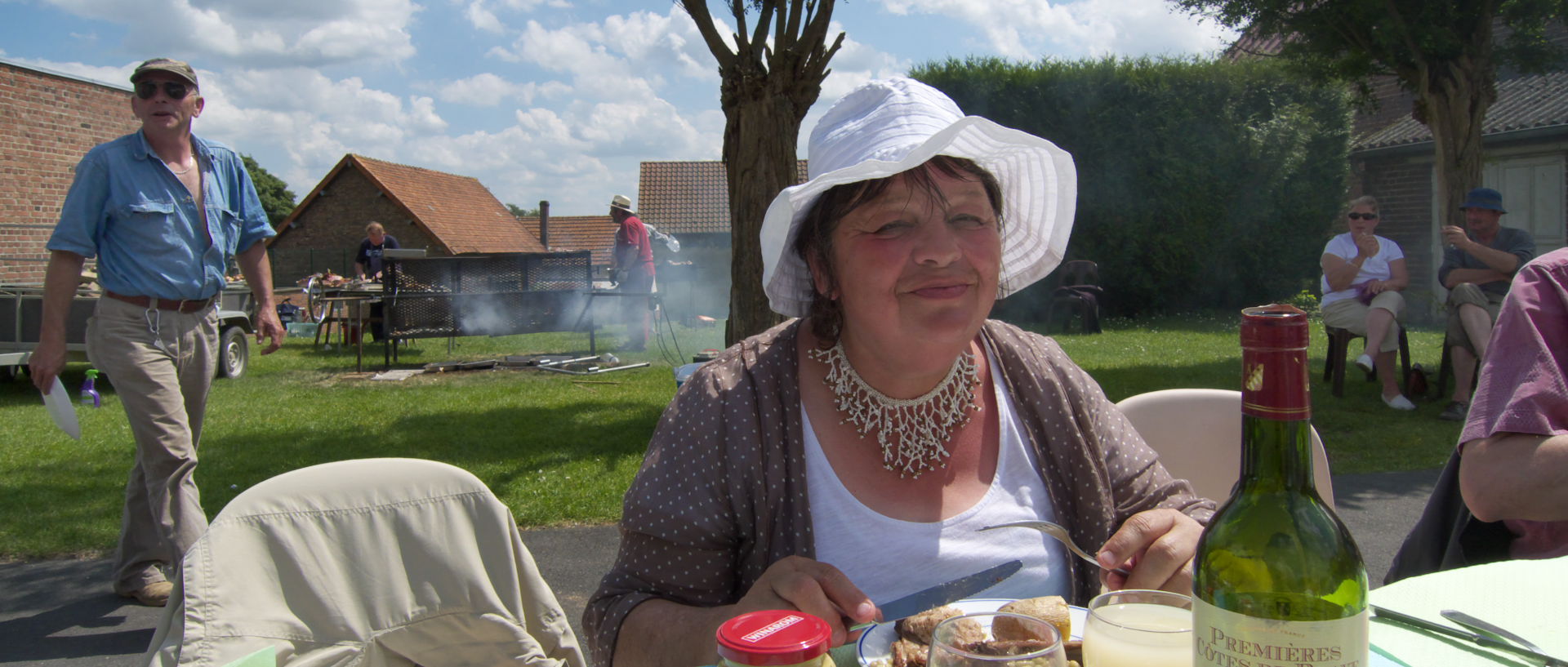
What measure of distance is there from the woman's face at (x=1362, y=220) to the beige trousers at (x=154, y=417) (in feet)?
26.4

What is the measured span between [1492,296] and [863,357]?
7.23 m

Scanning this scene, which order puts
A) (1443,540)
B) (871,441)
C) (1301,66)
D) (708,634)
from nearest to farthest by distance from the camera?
(708,634) → (871,441) → (1443,540) → (1301,66)

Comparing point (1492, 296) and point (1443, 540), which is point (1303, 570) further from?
point (1492, 296)

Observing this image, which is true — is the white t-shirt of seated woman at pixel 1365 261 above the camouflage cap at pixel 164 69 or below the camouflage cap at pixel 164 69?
below

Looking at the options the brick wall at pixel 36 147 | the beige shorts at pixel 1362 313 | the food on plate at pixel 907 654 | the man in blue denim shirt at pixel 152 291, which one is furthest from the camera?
the brick wall at pixel 36 147

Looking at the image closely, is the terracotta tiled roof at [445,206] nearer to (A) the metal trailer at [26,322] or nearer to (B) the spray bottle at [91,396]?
(A) the metal trailer at [26,322]

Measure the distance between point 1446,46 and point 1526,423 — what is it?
8.38 metres

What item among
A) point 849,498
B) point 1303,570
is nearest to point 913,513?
point 849,498

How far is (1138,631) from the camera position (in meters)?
0.96

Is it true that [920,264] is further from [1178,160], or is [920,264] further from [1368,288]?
[1178,160]

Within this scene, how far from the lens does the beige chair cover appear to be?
5.02 ft

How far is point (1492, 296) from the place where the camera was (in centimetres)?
707

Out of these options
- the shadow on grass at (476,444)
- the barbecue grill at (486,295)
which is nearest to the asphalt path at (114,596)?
the shadow on grass at (476,444)

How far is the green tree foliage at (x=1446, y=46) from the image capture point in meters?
8.39
